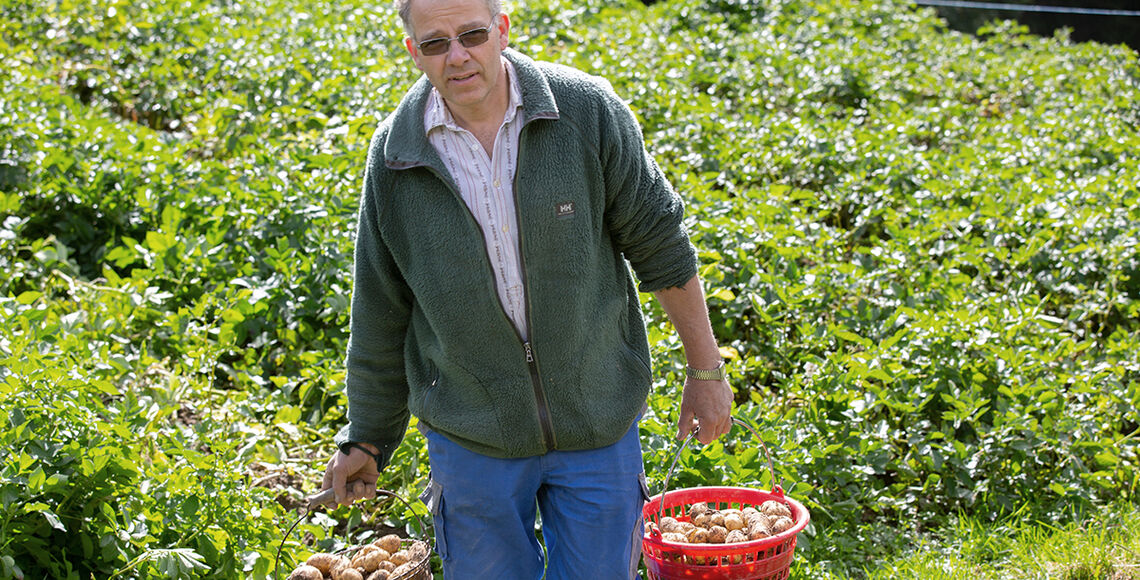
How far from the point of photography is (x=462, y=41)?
218cm

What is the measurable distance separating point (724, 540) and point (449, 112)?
3.93ft

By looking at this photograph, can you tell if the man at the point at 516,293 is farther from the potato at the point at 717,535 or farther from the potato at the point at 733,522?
the potato at the point at 733,522

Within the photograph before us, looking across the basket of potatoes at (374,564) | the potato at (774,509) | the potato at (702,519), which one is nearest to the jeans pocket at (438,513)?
the basket of potatoes at (374,564)

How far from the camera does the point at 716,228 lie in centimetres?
460

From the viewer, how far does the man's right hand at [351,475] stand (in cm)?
256

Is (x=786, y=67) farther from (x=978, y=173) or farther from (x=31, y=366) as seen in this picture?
(x=31, y=366)

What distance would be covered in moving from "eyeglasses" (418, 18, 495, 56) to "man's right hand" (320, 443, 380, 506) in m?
0.89

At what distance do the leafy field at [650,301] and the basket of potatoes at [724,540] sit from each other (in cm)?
31

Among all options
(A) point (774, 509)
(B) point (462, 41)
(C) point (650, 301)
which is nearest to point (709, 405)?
(A) point (774, 509)

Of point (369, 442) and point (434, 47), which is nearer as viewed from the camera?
Result: point (434, 47)

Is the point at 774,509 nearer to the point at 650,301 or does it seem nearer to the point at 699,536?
the point at 699,536

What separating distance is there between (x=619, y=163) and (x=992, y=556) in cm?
194

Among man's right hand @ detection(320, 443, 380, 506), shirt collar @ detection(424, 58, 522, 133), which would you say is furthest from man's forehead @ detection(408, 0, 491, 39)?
man's right hand @ detection(320, 443, 380, 506)

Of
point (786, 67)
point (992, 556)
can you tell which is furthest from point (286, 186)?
point (786, 67)
